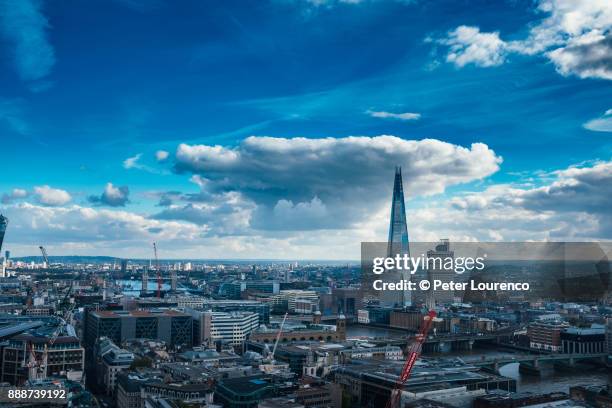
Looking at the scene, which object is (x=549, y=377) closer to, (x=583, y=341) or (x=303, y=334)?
(x=583, y=341)

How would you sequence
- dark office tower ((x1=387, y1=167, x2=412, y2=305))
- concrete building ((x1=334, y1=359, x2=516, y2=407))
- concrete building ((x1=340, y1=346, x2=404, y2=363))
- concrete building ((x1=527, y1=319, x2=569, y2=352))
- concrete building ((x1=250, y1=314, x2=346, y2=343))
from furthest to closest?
dark office tower ((x1=387, y1=167, x2=412, y2=305)), concrete building ((x1=527, y1=319, x2=569, y2=352)), concrete building ((x1=250, y1=314, x2=346, y2=343)), concrete building ((x1=340, y1=346, x2=404, y2=363)), concrete building ((x1=334, y1=359, x2=516, y2=407))

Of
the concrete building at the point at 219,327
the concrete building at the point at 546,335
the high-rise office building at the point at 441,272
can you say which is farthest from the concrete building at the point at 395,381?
the high-rise office building at the point at 441,272

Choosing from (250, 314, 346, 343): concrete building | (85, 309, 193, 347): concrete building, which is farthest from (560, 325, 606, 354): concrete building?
(85, 309, 193, 347): concrete building

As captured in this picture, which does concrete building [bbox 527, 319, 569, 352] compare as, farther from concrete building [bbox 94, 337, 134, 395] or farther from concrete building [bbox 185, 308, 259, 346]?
concrete building [bbox 94, 337, 134, 395]

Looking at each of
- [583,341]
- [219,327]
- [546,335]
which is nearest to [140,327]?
[219,327]

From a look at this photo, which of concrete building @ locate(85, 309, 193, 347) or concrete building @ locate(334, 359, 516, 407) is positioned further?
concrete building @ locate(85, 309, 193, 347)

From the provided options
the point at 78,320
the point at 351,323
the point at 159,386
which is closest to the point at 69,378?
the point at 159,386

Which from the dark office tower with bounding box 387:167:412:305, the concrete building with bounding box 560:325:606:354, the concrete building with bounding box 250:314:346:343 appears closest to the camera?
the concrete building with bounding box 250:314:346:343

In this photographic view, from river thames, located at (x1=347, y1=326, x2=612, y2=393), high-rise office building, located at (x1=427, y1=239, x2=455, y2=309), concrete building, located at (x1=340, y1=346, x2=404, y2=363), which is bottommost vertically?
river thames, located at (x1=347, y1=326, x2=612, y2=393)

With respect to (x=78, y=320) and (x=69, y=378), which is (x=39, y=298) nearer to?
(x=78, y=320)

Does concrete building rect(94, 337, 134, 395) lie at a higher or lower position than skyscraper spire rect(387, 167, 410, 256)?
lower

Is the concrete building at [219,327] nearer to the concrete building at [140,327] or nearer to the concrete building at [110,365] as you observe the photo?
the concrete building at [140,327]
